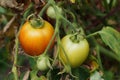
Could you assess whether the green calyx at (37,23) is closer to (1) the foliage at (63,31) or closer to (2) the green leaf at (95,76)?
(1) the foliage at (63,31)

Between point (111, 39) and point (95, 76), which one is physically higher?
point (111, 39)

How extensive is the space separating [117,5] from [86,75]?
20.3 inches

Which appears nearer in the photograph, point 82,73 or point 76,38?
point 76,38

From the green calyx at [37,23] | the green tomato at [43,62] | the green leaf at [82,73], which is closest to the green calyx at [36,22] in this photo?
the green calyx at [37,23]

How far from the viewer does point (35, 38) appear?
43.8 inches

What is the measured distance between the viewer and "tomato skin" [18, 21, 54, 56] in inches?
43.8

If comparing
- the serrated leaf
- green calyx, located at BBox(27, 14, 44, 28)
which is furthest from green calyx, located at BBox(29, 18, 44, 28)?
the serrated leaf

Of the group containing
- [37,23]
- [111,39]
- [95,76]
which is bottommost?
[95,76]

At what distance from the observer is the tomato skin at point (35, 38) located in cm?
111

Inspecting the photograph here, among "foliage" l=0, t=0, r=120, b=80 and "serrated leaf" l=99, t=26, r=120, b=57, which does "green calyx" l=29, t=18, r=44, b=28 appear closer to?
"foliage" l=0, t=0, r=120, b=80

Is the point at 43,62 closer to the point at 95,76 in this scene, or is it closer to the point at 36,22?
the point at 36,22

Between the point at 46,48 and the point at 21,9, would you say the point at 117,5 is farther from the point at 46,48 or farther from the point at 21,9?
the point at 46,48

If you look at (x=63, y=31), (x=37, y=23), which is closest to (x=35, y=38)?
(x=37, y=23)

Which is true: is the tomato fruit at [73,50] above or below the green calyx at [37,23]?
below
